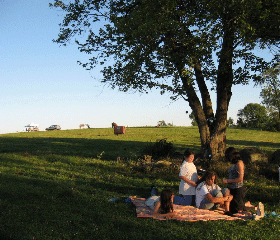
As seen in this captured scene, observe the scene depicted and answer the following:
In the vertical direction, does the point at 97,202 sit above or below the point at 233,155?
below

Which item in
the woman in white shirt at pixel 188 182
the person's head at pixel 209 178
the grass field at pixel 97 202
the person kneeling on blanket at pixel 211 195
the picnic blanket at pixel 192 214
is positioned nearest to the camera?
the grass field at pixel 97 202

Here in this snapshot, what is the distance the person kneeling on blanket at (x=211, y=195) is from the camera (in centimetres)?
966

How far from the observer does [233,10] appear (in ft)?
51.1

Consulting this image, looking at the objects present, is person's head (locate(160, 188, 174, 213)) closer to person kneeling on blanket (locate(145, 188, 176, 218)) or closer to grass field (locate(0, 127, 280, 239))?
person kneeling on blanket (locate(145, 188, 176, 218))

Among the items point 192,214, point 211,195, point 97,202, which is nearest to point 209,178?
point 211,195

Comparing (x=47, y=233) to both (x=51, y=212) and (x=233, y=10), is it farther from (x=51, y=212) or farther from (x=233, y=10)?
(x=233, y=10)

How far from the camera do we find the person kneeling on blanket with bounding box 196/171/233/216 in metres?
9.66

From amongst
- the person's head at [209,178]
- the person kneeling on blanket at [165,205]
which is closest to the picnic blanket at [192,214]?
the person kneeling on blanket at [165,205]

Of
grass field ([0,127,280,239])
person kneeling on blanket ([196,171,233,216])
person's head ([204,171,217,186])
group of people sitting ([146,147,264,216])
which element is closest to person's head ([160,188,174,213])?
group of people sitting ([146,147,264,216])

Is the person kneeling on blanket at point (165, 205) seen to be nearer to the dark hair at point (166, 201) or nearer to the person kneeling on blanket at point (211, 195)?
the dark hair at point (166, 201)

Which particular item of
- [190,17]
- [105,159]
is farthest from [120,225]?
[105,159]

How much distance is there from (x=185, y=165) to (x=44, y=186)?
599cm

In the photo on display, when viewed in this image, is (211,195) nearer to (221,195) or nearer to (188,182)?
(221,195)

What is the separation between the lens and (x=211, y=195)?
31.8 feet
